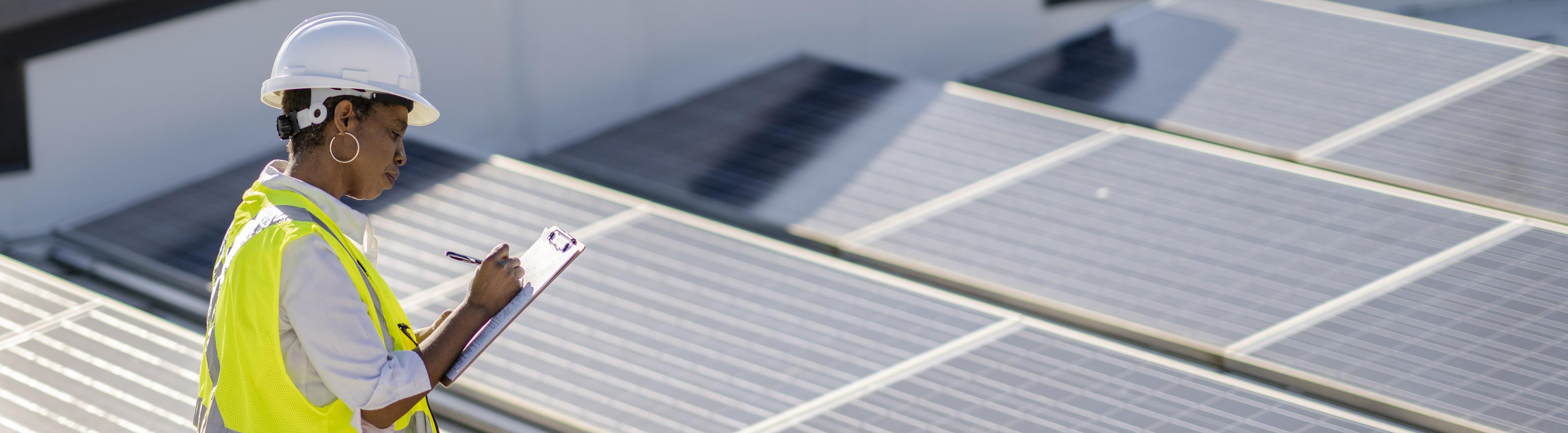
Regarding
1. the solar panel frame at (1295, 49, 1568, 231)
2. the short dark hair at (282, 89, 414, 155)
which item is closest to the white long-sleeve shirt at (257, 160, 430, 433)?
the short dark hair at (282, 89, 414, 155)

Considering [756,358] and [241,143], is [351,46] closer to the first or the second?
[756,358]

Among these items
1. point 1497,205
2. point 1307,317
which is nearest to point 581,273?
point 1307,317

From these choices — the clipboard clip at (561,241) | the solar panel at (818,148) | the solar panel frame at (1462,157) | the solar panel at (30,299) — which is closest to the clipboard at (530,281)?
the clipboard clip at (561,241)

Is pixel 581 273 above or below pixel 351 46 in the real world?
below

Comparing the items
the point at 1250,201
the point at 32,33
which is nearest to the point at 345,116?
the point at 32,33

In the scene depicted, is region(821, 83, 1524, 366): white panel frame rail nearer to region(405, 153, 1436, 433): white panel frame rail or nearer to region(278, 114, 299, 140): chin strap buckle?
region(405, 153, 1436, 433): white panel frame rail

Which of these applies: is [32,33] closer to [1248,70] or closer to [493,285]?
[493,285]
